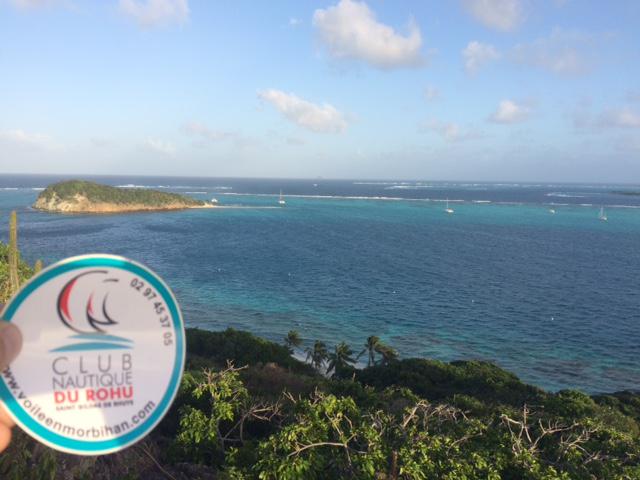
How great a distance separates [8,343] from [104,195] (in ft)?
492

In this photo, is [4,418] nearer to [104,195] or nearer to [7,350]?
[7,350]

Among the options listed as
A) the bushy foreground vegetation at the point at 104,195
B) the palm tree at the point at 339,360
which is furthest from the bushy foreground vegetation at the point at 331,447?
the bushy foreground vegetation at the point at 104,195

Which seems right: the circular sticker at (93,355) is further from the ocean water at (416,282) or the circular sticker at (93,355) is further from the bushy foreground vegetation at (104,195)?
the bushy foreground vegetation at (104,195)

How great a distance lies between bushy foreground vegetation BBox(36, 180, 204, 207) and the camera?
13062 cm

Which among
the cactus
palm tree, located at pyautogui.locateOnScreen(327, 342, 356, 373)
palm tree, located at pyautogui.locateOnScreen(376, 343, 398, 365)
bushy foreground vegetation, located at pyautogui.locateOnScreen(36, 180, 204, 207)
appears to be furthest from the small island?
the cactus

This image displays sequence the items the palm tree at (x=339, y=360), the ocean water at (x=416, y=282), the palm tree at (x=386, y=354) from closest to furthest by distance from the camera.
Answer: the palm tree at (x=339, y=360), the palm tree at (x=386, y=354), the ocean water at (x=416, y=282)

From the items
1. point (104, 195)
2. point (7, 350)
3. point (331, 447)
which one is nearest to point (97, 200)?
point (104, 195)

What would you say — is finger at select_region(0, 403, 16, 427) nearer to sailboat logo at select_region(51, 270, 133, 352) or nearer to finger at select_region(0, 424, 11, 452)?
finger at select_region(0, 424, 11, 452)

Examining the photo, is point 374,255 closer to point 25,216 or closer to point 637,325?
point 637,325

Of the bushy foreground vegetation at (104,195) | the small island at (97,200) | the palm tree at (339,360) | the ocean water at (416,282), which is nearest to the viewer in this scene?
the palm tree at (339,360)

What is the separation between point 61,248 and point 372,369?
201 feet

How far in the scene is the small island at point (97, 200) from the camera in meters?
128

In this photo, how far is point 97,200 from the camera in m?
133

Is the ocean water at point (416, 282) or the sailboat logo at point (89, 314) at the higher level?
the sailboat logo at point (89, 314)
